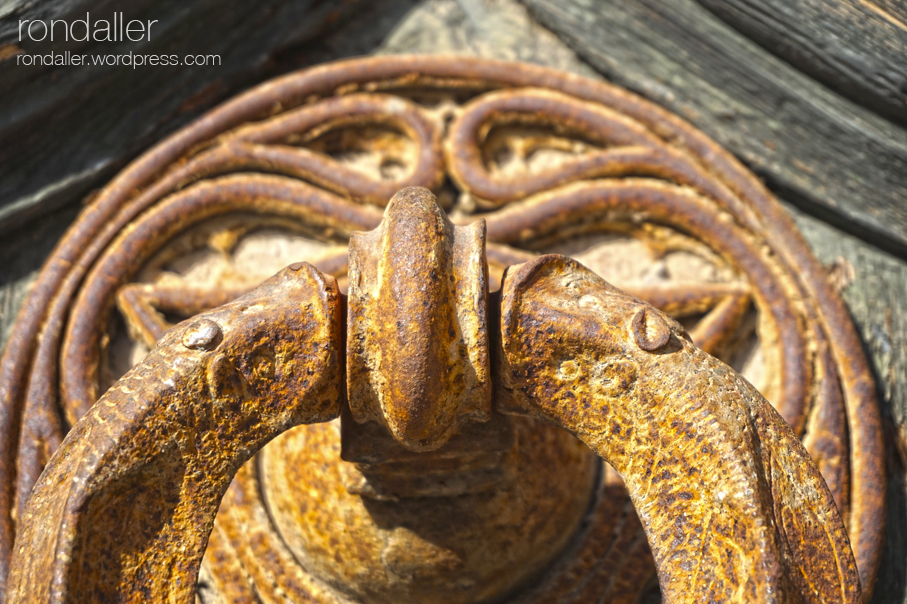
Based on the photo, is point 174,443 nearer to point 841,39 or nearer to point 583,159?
point 583,159

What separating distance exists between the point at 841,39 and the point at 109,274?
1.08 meters

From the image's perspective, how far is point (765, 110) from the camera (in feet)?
3.52

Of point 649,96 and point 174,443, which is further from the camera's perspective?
point 649,96

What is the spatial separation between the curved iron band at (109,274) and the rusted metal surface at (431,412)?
0.39m

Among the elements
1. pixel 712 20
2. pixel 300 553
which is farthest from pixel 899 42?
pixel 300 553

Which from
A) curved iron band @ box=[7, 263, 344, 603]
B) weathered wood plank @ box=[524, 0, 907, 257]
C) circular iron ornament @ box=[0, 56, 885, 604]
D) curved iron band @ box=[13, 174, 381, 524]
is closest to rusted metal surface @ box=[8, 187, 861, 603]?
curved iron band @ box=[7, 263, 344, 603]

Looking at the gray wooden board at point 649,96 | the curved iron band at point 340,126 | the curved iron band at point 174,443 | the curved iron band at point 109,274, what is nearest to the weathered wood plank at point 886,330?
the gray wooden board at point 649,96

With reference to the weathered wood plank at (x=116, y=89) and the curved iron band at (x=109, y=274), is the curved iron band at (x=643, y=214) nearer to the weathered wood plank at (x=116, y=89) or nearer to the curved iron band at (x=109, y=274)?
the curved iron band at (x=109, y=274)

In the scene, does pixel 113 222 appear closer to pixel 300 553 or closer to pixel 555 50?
pixel 300 553

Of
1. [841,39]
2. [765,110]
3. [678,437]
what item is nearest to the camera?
[678,437]

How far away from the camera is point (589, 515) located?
96 centimetres

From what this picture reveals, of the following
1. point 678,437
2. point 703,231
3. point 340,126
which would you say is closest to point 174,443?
point 678,437

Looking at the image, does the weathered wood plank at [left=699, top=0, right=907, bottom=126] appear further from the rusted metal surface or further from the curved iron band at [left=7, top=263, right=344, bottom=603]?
the curved iron band at [left=7, top=263, right=344, bottom=603]

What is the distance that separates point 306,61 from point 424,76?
220 mm
